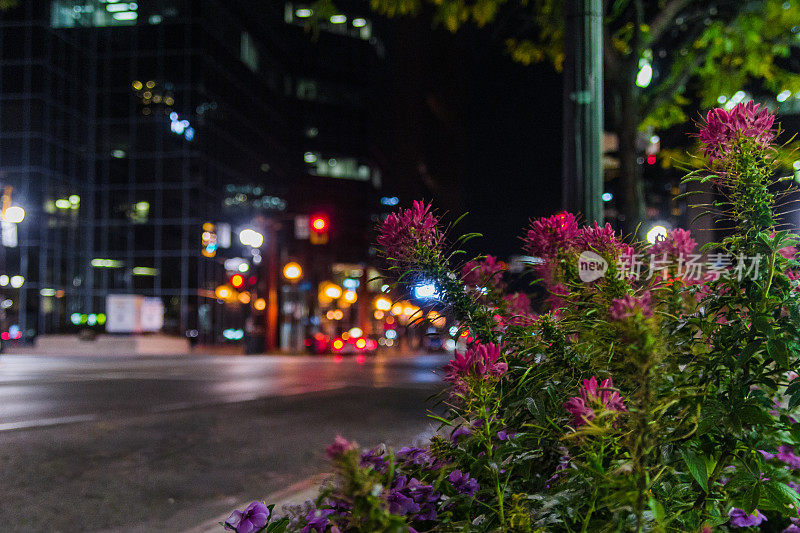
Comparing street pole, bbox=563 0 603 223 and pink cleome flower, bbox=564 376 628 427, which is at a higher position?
street pole, bbox=563 0 603 223

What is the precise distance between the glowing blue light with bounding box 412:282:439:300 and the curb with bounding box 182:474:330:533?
1419 millimetres

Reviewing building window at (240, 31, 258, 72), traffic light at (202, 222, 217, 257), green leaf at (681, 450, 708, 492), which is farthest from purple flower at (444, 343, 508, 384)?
building window at (240, 31, 258, 72)

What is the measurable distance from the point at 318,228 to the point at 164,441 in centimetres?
1673

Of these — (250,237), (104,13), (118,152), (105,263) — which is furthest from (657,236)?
(104,13)

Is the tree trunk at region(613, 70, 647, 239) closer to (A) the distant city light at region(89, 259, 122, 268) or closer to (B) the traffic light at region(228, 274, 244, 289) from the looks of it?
(B) the traffic light at region(228, 274, 244, 289)

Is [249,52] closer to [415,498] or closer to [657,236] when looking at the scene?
[657,236]

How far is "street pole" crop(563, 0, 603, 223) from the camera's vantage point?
4.03 metres

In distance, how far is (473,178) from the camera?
3425 centimetres

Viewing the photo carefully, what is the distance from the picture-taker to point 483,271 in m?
2.81

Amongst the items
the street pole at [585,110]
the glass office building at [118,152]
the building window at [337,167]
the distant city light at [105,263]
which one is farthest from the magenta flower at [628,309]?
the building window at [337,167]

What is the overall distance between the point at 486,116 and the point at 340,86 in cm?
3968

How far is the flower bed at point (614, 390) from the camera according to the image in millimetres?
1881

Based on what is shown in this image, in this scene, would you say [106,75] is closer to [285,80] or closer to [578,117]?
[285,80]

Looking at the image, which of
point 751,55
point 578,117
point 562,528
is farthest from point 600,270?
point 751,55
